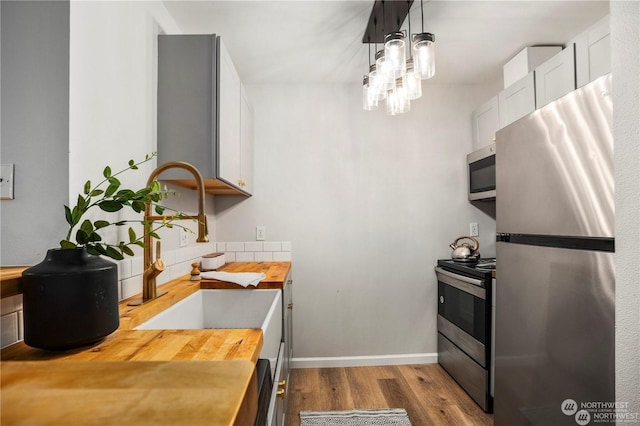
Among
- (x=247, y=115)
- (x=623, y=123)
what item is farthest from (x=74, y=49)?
(x=623, y=123)

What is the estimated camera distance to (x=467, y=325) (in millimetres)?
2336

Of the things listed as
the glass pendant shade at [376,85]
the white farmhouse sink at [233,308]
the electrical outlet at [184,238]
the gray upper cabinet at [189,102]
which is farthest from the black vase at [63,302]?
the glass pendant shade at [376,85]

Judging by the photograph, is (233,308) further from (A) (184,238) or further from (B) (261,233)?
(B) (261,233)

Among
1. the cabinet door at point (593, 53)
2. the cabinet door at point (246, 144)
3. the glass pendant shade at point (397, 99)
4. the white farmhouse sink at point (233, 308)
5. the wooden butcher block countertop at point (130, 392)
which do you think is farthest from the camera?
the cabinet door at point (246, 144)

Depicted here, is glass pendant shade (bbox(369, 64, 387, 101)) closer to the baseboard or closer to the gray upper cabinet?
the gray upper cabinet

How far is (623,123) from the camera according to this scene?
41.9 inches

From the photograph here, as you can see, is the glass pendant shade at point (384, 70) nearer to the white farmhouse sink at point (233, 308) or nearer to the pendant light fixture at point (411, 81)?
the pendant light fixture at point (411, 81)

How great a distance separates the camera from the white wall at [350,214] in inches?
112

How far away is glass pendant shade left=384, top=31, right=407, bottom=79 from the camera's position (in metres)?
1.54

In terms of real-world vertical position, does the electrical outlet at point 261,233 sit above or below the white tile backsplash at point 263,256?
above

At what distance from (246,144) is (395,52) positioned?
132 centimetres

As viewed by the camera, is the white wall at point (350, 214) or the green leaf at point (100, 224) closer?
the green leaf at point (100, 224)

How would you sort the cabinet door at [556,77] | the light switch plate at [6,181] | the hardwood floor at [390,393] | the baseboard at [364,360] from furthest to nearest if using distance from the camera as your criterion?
the baseboard at [364,360] < the hardwood floor at [390,393] < the cabinet door at [556,77] < the light switch plate at [6,181]

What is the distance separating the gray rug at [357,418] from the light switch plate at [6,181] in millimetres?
1839
